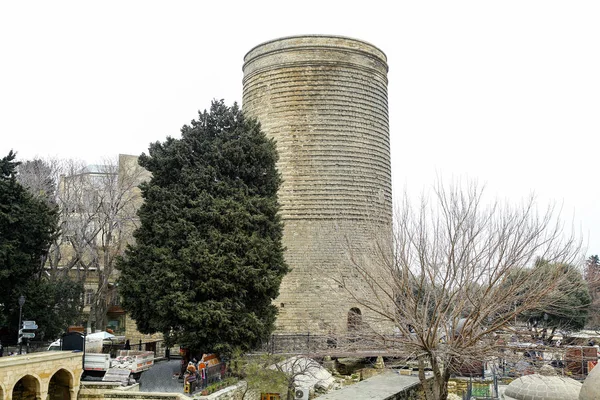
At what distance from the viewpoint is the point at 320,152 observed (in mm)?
21250

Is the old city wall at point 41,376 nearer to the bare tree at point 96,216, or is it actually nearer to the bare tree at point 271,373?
the bare tree at point 271,373

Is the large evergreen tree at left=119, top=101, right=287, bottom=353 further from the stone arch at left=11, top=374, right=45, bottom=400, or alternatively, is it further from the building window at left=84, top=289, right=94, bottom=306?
the building window at left=84, top=289, right=94, bottom=306

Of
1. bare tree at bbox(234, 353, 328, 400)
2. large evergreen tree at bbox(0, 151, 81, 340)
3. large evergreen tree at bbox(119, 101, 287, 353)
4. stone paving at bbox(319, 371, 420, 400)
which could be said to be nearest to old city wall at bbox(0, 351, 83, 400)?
large evergreen tree at bbox(119, 101, 287, 353)

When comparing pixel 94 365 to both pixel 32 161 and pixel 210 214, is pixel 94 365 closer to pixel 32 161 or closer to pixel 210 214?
pixel 210 214

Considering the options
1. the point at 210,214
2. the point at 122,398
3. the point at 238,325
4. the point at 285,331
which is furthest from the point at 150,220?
the point at 285,331

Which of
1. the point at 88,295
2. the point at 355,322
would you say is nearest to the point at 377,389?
the point at 355,322

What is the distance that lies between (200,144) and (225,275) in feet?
12.5

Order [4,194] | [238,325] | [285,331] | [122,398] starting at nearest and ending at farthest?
1. [122,398]
2. [238,325]
3. [4,194]
4. [285,331]

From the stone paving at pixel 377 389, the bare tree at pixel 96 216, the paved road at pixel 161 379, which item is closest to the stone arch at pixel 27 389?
the paved road at pixel 161 379

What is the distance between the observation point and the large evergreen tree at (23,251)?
1789cm

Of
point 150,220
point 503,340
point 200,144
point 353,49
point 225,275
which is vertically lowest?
point 503,340

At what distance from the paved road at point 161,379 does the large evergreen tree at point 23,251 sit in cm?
406

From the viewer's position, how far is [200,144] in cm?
1698

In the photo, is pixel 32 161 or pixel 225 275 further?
pixel 32 161
